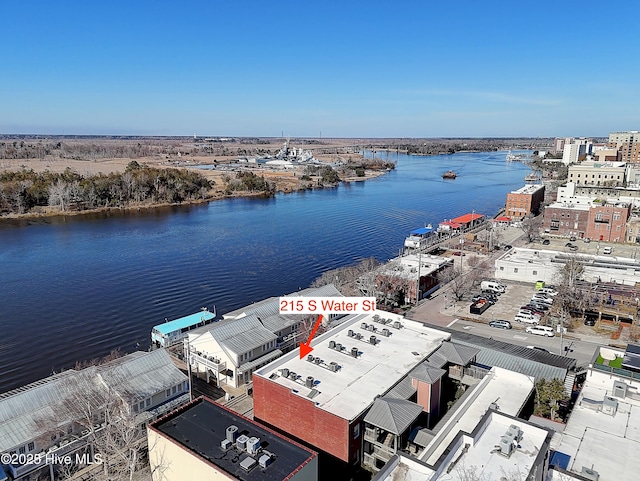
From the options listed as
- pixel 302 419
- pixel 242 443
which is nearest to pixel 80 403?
pixel 242 443

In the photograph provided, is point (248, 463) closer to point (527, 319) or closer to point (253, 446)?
point (253, 446)

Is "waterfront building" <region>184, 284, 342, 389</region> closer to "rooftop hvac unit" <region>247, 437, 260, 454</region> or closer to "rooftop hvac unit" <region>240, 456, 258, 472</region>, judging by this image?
"rooftop hvac unit" <region>247, 437, 260, 454</region>

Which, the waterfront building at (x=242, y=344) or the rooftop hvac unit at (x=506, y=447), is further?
the waterfront building at (x=242, y=344)

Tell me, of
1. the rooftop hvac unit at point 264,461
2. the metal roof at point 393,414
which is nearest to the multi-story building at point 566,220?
the metal roof at point 393,414

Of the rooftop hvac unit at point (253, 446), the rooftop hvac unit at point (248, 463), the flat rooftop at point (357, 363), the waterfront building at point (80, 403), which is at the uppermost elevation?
the rooftop hvac unit at point (253, 446)

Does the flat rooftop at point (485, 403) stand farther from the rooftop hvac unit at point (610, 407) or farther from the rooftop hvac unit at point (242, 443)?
the rooftop hvac unit at point (242, 443)

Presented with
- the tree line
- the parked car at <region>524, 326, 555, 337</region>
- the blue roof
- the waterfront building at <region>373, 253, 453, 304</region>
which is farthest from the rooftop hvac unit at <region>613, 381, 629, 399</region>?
the tree line
